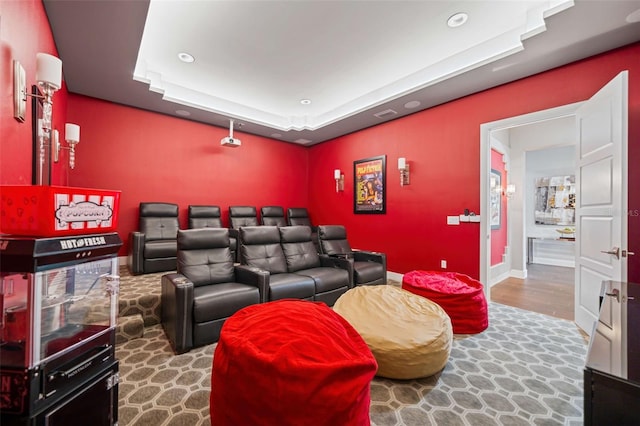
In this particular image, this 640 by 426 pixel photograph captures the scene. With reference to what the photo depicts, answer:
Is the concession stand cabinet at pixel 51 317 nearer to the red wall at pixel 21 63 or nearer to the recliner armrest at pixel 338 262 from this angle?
the red wall at pixel 21 63

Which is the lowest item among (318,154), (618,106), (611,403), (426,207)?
(611,403)

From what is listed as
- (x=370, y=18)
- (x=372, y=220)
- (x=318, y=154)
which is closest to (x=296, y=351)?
(x=370, y=18)

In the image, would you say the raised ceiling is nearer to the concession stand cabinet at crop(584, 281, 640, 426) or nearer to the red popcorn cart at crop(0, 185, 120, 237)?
the red popcorn cart at crop(0, 185, 120, 237)

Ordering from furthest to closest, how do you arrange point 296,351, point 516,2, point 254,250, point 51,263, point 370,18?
point 254,250, point 370,18, point 516,2, point 296,351, point 51,263

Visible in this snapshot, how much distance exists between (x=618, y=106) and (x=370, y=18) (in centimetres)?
219

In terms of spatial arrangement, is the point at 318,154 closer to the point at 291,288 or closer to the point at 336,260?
the point at 336,260

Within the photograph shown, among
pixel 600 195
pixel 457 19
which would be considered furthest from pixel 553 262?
pixel 457 19

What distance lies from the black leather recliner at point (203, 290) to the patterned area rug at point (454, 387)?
0.16 m

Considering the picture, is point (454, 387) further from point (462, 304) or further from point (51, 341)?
point (51, 341)

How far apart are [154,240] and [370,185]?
11.9ft

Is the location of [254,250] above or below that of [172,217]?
below

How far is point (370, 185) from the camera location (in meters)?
4.91

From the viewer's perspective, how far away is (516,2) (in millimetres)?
2334

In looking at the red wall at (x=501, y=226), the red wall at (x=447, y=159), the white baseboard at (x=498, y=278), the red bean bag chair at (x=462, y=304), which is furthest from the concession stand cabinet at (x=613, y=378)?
the red wall at (x=501, y=226)
